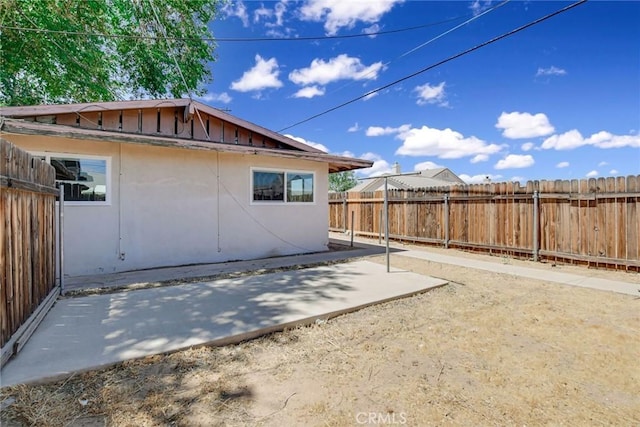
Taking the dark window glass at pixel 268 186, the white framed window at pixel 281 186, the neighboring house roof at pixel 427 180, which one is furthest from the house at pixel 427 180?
the dark window glass at pixel 268 186

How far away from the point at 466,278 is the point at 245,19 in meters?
10.4

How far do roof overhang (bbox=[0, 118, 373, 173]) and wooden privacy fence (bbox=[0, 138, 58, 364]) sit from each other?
64.8 inches

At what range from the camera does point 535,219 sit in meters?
7.48

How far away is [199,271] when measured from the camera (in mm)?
6195

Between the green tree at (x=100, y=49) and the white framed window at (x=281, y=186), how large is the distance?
205 inches

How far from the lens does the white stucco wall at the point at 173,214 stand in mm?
5883

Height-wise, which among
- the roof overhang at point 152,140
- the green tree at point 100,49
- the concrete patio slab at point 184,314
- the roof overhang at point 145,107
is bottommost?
the concrete patio slab at point 184,314

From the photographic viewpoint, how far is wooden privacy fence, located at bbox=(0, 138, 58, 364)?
251cm

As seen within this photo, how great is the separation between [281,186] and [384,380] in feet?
20.8

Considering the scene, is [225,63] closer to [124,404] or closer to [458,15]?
[458,15]

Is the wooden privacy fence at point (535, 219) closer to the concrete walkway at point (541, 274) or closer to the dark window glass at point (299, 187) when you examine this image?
the concrete walkway at point (541, 274)

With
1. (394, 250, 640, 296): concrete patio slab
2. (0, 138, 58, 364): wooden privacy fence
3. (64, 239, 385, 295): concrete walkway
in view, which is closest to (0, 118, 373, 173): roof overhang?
(0, 138, 58, 364): wooden privacy fence

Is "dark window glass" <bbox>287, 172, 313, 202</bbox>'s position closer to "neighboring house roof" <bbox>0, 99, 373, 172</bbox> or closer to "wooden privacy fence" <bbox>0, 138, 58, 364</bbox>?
"neighboring house roof" <bbox>0, 99, 373, 172</bbox>

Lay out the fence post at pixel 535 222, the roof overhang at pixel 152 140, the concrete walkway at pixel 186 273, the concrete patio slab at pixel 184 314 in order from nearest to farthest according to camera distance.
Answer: the concrete patio slab at pixel 184 314
the roof overhang at pixel 152 140
the concrete walkway at pixel 186 273
the fence post at pixel 535 222
